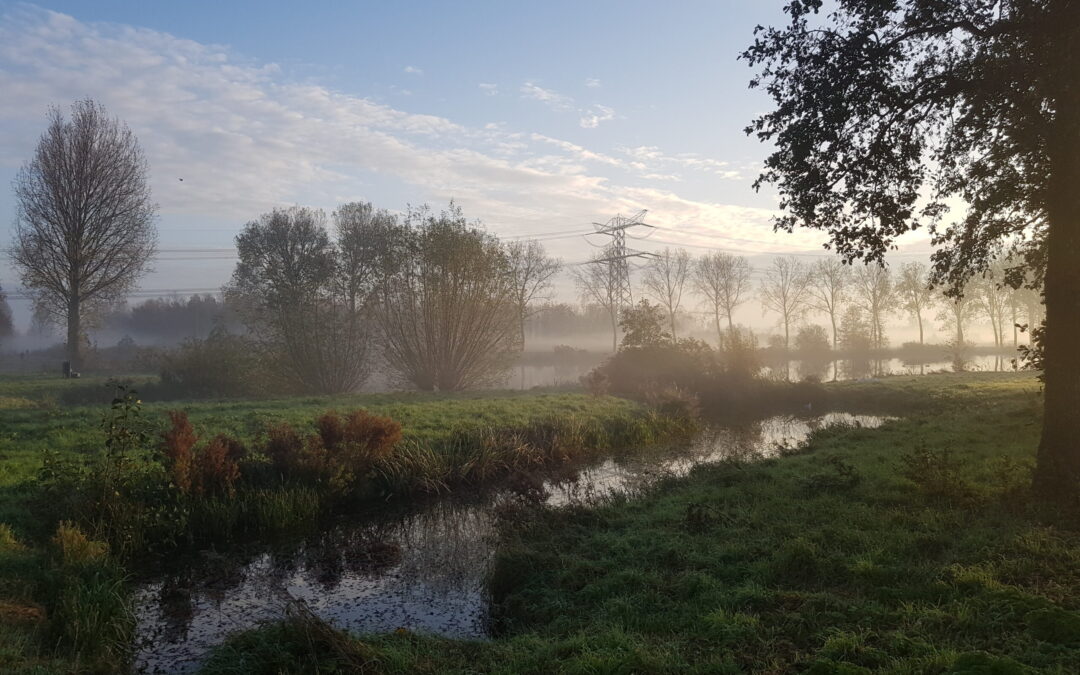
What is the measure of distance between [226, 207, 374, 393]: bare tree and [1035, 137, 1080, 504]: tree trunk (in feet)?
95.2

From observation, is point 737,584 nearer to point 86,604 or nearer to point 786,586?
point 786,586

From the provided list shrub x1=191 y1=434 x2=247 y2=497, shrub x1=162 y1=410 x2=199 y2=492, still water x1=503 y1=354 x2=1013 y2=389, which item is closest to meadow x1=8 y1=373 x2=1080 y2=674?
shrub x1=162 y1=410 x2=199 y2=492

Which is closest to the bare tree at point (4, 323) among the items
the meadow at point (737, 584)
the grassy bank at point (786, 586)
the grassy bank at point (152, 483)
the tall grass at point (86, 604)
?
the grassy bank at point (152, 483)

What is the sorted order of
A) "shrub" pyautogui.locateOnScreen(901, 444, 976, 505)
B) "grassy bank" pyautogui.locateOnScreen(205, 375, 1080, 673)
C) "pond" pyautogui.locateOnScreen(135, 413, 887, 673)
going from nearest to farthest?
"grassy bank" pyautogui.locateOnScreen(205, 375, 1080, 673)
"pond" pyautogui.locateOnScreen(135, 413, 887, 673)
"shrub" pyautogui.locateOnScreen(901, 444, 976, 505)

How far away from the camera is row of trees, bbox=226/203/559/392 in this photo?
29641 mm

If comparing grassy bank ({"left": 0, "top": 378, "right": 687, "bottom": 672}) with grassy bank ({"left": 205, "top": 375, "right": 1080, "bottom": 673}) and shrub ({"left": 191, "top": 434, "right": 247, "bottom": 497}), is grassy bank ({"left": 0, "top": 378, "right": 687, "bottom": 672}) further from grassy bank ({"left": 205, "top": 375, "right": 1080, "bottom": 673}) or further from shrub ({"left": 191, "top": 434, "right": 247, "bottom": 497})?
grassy bank ({"left": 205, "top": 375, "right": 1080, "bottom": 673})

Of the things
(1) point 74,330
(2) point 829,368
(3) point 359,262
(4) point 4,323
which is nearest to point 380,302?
(3) point 359,262

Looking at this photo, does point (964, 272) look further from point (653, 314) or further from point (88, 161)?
point (88, 161)

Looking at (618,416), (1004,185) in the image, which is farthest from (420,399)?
(1004,185)

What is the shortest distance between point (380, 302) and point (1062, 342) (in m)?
28.0

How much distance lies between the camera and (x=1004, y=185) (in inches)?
332

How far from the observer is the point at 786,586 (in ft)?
20.1

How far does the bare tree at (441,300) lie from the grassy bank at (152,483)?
35.5 ft

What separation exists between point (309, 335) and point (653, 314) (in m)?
17.8
